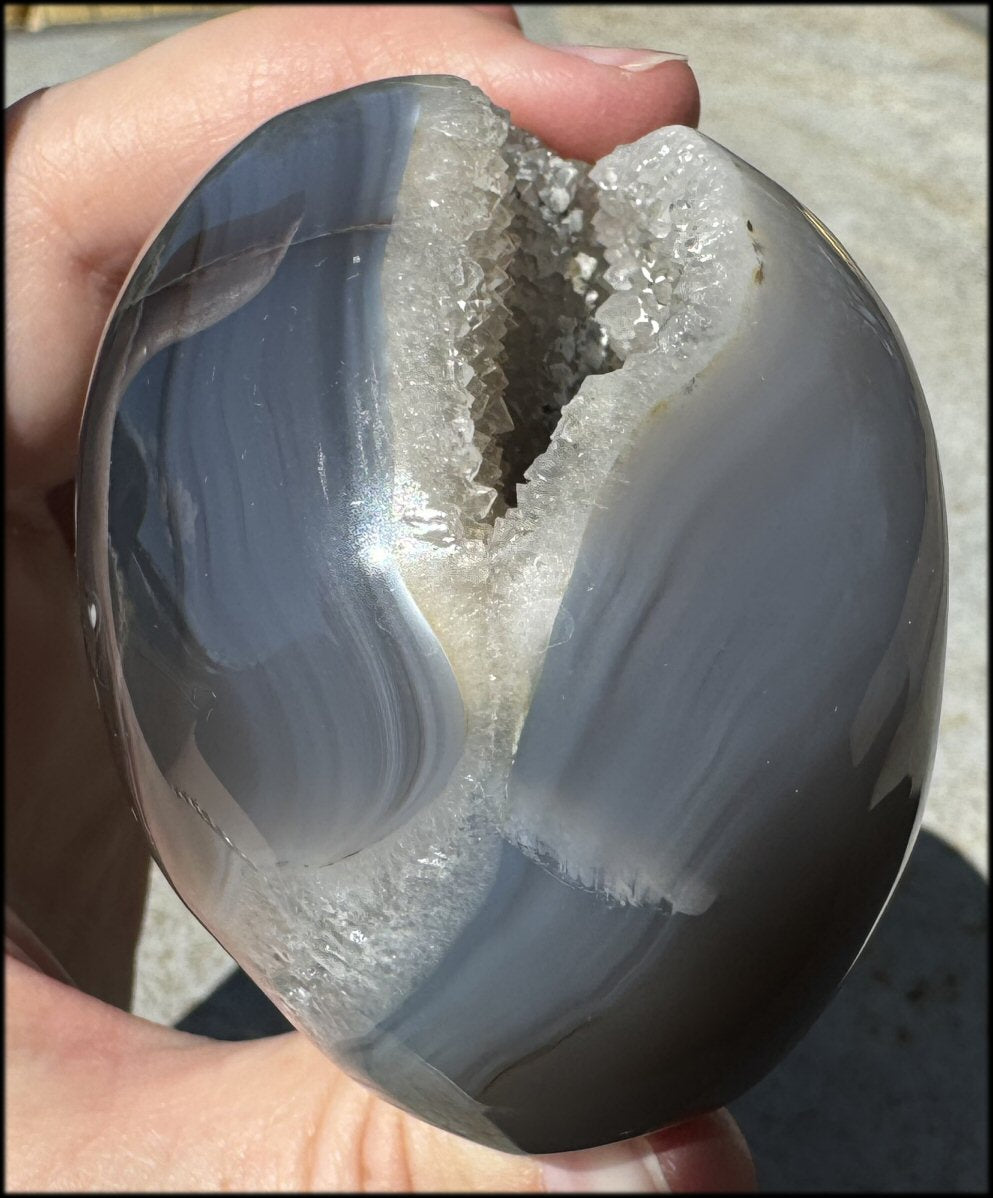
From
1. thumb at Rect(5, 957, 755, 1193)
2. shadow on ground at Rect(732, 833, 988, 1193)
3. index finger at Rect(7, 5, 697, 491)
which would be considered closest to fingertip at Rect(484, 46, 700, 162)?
index finger at Rect(7, 5, 697, 491)

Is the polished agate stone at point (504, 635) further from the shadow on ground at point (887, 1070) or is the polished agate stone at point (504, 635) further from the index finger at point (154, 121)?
the shadow on ground at point (887, 1070)

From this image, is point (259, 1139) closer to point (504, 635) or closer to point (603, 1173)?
point (603, 1173)

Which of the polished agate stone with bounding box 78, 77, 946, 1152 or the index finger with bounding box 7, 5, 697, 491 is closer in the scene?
the polished agate stone with bounding box 78, 77, 946, 1152

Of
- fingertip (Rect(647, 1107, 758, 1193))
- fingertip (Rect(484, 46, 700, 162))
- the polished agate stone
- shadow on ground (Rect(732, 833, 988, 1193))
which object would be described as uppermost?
fingertip (Rect(484, 46, 700, 162))

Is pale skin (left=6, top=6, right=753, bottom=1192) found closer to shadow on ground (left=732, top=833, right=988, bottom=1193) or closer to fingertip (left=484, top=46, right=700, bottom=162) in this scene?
fingertip (left=484, top=46, right=700, bottom=162)

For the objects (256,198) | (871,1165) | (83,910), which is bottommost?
(871,1165)

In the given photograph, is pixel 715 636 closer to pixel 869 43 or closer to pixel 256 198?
pixel 256 198

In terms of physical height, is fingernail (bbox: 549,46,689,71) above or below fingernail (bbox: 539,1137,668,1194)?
above

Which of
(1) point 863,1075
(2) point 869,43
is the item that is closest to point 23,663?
(1) point 863,1075
